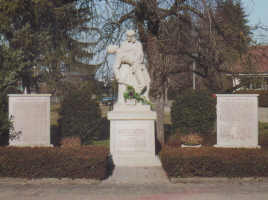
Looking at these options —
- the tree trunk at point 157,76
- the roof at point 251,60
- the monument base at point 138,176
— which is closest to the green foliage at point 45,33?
the tree trunk at point 157,76

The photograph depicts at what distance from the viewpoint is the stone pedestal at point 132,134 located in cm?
953

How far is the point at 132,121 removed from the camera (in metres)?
9.57

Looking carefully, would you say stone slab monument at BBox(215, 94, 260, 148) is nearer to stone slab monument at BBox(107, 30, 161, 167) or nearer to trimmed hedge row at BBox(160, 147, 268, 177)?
stone slab monument at BBox(107, 30, 161, 167)

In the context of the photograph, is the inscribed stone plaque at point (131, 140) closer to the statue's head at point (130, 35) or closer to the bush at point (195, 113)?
the statue's head at point (130, 35)

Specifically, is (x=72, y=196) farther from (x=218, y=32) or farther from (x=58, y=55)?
(x=58, y=55)

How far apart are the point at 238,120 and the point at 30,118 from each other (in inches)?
255

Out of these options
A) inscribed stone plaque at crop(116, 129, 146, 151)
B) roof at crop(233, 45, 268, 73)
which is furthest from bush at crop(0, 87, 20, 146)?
roof at crop(233, 45, 268, 73)

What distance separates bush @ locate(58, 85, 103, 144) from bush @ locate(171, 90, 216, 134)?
3749 millimetres

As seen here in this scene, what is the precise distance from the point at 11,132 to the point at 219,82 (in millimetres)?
8123

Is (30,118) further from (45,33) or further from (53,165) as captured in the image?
(45,33)

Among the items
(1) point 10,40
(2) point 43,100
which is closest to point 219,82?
(2) point 43,100

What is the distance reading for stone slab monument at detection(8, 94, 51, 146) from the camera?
33.4ft

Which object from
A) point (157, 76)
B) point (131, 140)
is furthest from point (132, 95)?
point (157, 76)

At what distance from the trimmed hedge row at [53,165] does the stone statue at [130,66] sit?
280 cm
